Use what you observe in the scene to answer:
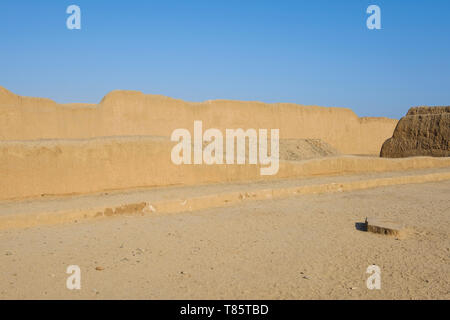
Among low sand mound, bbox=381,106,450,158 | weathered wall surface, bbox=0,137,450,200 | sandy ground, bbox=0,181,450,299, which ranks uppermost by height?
low sand mound, bbox=381,106,450,158

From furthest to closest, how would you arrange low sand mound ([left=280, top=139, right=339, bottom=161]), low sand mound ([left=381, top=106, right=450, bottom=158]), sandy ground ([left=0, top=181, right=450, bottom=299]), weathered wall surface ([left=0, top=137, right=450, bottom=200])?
low sand mound ([left=280, top=139, right=339, bottom=161])
low sand mound ([left=381, top=106, right=450, bottom=158])
weathered wall surface ([left=0, top=137, right=450, bottom=200])
sandy ground ([left=0, top=181, right=450, bottom=299])

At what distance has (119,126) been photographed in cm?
1988

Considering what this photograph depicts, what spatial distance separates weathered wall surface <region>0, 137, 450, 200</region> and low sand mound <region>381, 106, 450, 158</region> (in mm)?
10359

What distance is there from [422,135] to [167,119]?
→ 12909mm

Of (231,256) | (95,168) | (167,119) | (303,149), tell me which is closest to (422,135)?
(303,149)

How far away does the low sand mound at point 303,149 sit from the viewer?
76.4ft

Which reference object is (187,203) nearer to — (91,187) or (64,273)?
(91,187)

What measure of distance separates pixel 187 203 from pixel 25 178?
9.85 ft

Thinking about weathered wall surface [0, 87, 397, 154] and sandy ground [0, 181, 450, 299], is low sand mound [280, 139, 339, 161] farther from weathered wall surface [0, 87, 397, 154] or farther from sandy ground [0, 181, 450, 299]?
sandy ground [0, 181, 450, 299]

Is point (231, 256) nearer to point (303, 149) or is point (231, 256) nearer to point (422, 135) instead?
point (422, 135)

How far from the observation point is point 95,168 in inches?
297

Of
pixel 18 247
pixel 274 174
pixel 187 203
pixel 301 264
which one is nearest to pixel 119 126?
pixel 274 174

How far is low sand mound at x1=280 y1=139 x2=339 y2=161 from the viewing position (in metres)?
23.3

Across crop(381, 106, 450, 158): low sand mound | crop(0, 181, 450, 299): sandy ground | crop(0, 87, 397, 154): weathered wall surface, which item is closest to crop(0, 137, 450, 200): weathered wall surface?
crop(0, 181, 450, 299): sandy ground
